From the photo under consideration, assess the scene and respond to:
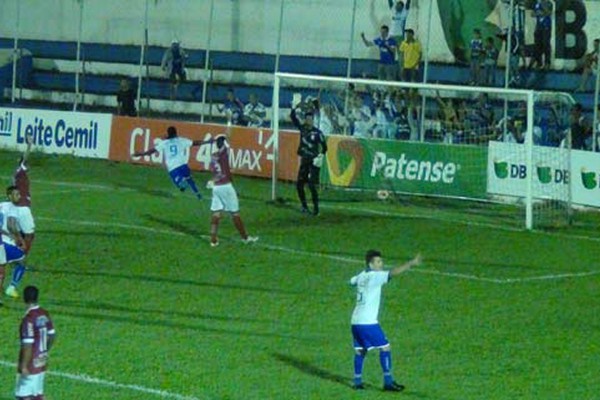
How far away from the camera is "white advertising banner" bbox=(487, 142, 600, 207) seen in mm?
31625

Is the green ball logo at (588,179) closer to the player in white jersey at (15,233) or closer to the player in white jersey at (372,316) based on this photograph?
the player in white jersey at (15,233)

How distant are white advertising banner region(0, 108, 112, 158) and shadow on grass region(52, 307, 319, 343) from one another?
63.7 ft

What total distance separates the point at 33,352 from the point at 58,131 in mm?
27989

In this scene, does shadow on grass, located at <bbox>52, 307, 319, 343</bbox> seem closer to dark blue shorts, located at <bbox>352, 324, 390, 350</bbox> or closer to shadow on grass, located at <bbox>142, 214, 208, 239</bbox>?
dark blue shorts, located at <bbox>352, 324, 390, 350</bbox>

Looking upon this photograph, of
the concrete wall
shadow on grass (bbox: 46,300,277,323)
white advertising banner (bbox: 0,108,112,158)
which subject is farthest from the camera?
the concrete wall

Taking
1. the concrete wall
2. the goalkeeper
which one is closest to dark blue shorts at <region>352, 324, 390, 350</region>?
the goalkeeper

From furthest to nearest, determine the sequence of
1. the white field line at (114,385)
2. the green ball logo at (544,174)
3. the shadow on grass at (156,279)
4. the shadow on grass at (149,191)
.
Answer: the shadow on grass at (149,191) → the green ball logo at (544,174) → the shadow on grass at (156,279) → the white field line at (114,385)

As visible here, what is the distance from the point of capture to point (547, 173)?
104ft

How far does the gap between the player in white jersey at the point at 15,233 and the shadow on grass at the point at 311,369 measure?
511 cm

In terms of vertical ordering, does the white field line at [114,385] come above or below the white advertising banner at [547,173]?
below

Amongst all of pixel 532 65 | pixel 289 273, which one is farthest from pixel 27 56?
pixel 289 273

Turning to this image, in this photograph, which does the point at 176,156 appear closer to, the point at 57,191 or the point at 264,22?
the point at 57,191

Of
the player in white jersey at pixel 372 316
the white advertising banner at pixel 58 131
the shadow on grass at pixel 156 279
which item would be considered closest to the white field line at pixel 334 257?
the shadow on grass at pixel 156 279

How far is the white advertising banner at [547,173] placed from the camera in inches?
1245
